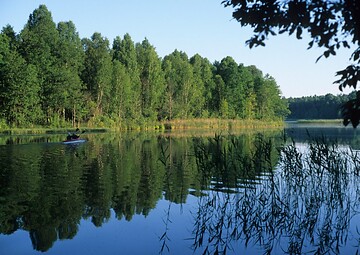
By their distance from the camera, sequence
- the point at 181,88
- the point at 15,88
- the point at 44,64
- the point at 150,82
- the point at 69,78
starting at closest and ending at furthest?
1. the point at 15,88
2. the point at 44,64
3. the point at 69,78
4. the point at 150,82
5. the point at 181,88

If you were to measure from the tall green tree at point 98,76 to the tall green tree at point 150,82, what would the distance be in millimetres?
8607

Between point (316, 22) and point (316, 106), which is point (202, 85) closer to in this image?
point (316, 22)

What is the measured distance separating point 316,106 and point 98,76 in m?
134

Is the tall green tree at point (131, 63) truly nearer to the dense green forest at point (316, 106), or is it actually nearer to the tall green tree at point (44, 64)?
the tall green tree at point (44, 64)

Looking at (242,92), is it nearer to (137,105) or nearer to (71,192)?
(137,105)

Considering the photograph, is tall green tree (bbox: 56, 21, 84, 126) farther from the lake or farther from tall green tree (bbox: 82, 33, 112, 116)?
the lake

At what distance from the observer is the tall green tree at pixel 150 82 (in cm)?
7206

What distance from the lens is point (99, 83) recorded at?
63000mm

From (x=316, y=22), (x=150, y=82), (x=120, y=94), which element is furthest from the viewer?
(x=150, y=82)

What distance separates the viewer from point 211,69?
10106cm

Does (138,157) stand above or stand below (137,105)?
below

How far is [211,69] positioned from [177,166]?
84092 mm

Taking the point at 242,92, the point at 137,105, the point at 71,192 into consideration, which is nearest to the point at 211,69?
the point at 242,92

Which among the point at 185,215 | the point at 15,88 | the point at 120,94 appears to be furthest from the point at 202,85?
the point at 185,215
